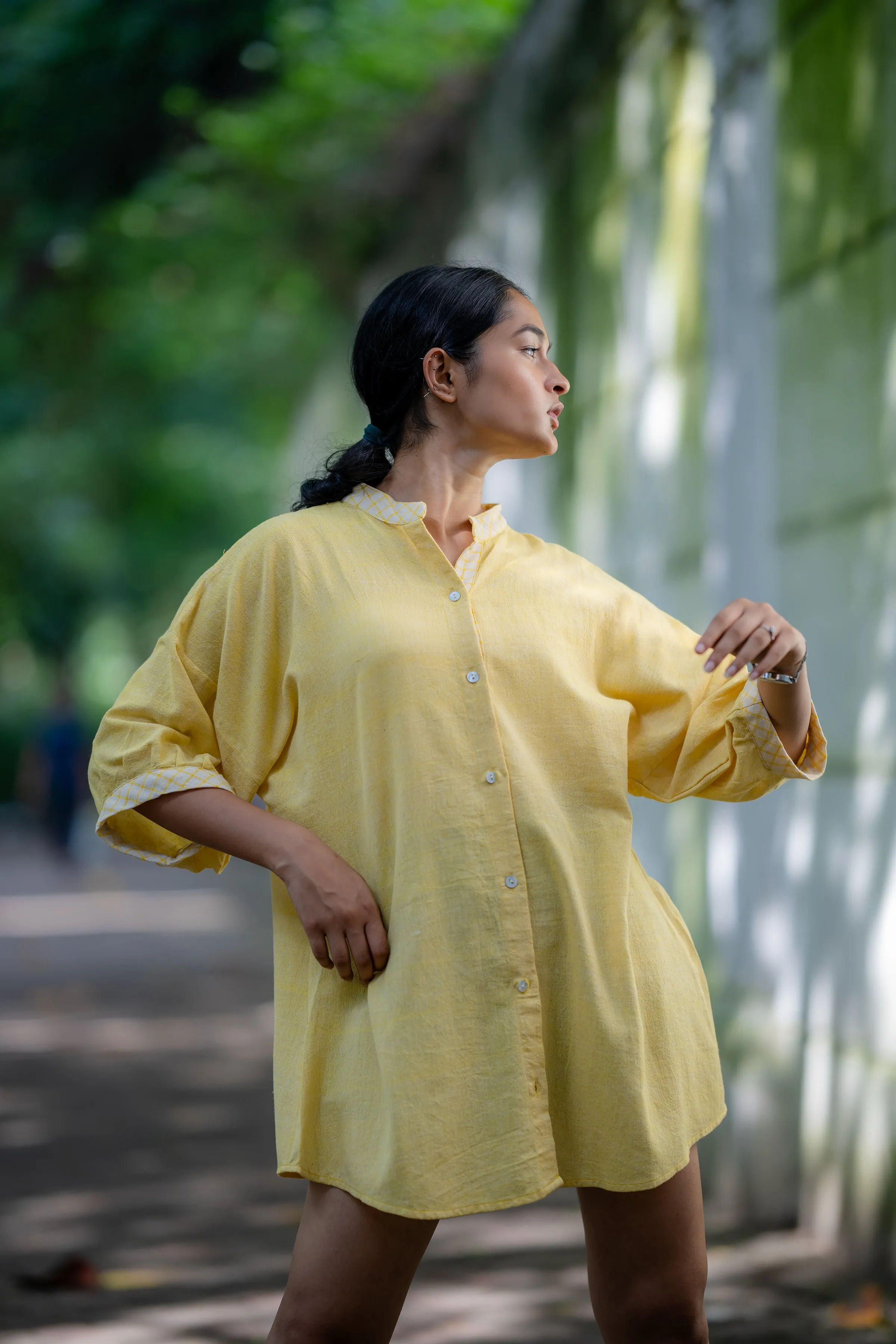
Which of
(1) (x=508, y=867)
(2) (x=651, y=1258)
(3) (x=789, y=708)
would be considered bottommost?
(2) (x=651, y=1258)

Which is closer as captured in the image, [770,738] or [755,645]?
[755,645]

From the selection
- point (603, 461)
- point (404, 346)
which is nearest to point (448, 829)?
point (404, 346)

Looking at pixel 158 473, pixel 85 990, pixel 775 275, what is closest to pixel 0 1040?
pixel 85 990

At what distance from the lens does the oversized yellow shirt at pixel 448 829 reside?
2252 millimetres

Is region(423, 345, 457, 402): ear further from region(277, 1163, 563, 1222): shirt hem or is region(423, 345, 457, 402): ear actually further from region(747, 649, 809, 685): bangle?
region(277, 1163, 563, 1222): shirt hem

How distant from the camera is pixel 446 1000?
2262 millimetres

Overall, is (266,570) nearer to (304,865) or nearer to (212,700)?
(212,700)

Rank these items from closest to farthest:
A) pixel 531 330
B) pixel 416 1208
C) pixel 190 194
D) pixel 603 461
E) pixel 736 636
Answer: pixel 416 1208
pixel 736 636
pixel 531 330
pixel 603 461
pixel 190 194

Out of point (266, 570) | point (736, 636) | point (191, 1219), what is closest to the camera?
point (736, 636)

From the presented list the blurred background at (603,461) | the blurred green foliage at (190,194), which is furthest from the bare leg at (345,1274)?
the blurred green foliage at (190,194)

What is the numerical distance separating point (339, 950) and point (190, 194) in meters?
11.7

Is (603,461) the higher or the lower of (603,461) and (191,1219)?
the higher

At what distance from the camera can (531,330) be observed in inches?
98.7

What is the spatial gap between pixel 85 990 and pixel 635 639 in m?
8.02
